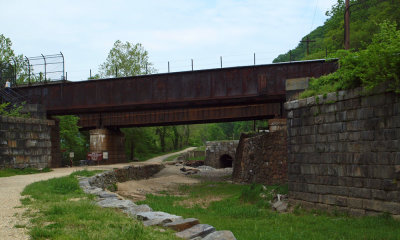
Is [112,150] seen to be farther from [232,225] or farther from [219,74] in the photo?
→ [232,225]

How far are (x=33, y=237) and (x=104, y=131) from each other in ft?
102

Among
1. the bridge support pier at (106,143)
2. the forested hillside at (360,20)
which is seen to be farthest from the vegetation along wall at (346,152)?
the bridge support pier at (106,143)

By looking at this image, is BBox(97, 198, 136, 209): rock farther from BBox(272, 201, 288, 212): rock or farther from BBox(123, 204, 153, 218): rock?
BBox(272, 201, 288, 212): rock

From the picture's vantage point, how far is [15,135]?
21359 mm

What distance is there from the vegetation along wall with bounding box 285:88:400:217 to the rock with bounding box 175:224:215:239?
602 centimetres

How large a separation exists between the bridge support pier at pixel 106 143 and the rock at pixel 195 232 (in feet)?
96.5

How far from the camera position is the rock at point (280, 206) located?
14141 millimetres

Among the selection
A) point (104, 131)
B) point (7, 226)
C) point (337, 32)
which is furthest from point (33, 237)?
point (337, 32)

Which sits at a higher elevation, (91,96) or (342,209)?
(91,96)

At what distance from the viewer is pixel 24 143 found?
22.1 metres

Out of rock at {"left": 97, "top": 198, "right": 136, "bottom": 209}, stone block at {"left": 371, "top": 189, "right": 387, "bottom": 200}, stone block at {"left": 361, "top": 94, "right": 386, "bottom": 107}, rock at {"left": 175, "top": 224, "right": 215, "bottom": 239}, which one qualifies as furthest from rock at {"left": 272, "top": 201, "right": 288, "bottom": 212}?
rock at {"left": 175, "top": 224, "right": 215, "bottom": 239}

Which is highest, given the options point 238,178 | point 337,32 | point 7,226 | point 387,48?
point 337,32

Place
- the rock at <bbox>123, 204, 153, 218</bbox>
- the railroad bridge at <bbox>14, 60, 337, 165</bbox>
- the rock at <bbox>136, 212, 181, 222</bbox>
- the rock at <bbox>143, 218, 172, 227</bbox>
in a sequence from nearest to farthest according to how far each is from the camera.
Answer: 1. the rock at <bbox>143, 218, 172, 227</bbox>
2. the rock at <bbox>136, 212, 181, 222</bbox>
3. the rock at <bbox>123, 204, 153, 218</bbox>
4. the railroad bridge at <bbox>14, 60, 337, 165</bbox>

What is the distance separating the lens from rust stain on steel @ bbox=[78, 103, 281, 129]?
1253 inches
